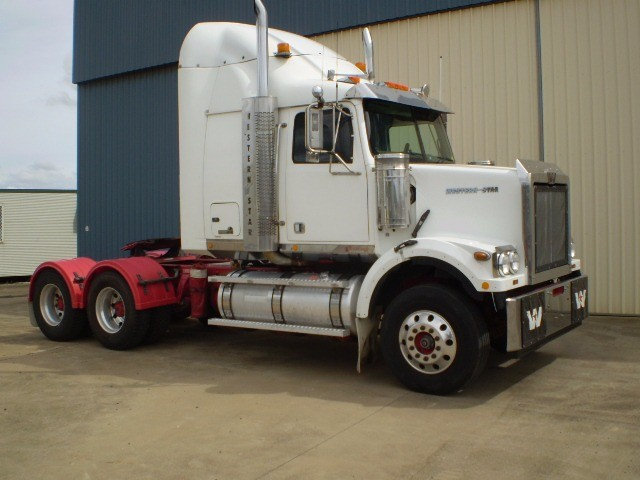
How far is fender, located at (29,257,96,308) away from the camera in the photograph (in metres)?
9.60

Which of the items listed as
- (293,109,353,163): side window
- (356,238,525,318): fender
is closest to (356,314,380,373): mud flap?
(356,238,525,318): fender

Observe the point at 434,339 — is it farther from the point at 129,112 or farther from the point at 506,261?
the point at 129,112

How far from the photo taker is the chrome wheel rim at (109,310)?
9.27 metres

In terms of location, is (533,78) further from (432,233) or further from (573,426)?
(573,426)

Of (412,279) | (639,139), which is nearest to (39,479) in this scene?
(412,279)

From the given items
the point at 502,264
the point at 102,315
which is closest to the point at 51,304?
the point at 102,315

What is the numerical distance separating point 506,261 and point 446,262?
21.6 inches

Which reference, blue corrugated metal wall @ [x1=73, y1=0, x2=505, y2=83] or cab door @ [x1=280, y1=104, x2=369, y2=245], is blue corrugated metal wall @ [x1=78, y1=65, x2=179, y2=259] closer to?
blue corrugated metal wall @ [x1=73, y1=0, x2=505, y2=83]

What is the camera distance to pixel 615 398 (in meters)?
Result: 6.34

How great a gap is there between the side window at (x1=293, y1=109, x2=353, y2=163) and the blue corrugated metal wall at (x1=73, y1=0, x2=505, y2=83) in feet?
18.9

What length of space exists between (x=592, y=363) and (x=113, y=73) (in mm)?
13222

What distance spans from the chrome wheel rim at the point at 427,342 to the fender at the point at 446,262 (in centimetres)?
47

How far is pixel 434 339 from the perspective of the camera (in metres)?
6.51

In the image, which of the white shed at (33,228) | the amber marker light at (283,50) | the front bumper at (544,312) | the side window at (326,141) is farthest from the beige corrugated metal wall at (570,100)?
the white shed at (33,228)
